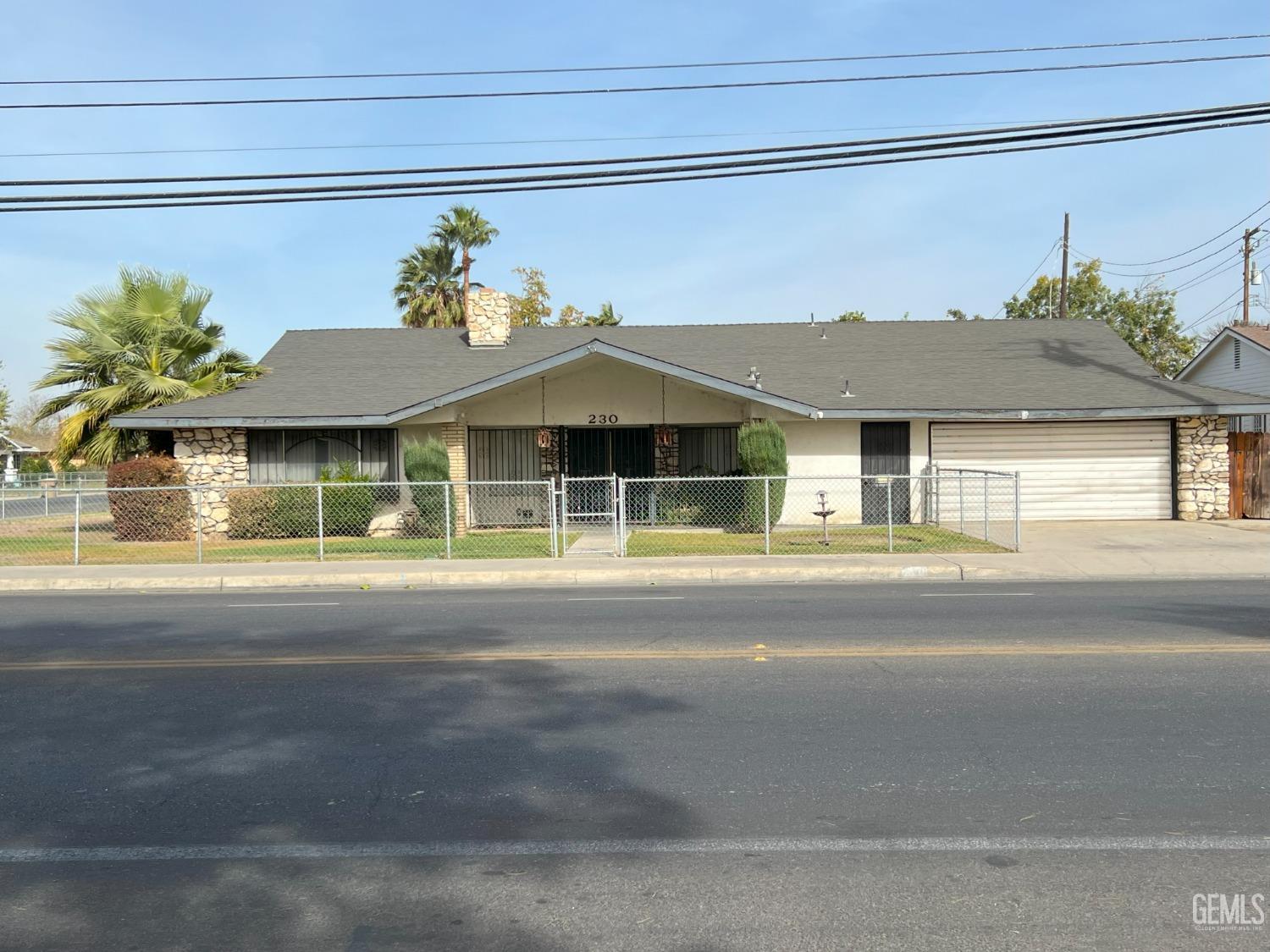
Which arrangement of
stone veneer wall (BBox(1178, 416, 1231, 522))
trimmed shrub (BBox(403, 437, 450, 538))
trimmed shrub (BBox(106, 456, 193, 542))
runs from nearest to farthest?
trimmed shrub (BBox(403, 437, 450, 538)) < trimmed shrub (BBox(106, 456, 193, 542)) < stone veneer wall (BBox(1178, 416, 1231, 522))

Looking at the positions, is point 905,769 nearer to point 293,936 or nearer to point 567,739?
point 567,739

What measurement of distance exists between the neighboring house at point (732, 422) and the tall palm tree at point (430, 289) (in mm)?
19272

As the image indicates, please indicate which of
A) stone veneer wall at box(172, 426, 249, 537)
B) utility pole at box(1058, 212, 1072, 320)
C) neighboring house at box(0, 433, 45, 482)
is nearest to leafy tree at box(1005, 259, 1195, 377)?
utility pole at box(1058, 212, 1072, 320)

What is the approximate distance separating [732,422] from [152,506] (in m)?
12.4

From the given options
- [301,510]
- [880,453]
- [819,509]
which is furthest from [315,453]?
[880,453]

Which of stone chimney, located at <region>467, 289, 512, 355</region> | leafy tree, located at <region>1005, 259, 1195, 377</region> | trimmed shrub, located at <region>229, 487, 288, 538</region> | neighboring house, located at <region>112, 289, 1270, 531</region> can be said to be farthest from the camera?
leafy tree, located at <region>1005, 259, 1195, 377</region>

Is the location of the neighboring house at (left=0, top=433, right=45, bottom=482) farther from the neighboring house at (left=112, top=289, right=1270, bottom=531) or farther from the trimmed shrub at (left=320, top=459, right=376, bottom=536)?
the trimmed shrub at (left=320, top=459, right=376, bottom=536)

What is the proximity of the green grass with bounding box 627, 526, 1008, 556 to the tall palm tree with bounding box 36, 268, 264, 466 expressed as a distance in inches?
448

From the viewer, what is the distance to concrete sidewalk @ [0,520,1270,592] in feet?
49.5

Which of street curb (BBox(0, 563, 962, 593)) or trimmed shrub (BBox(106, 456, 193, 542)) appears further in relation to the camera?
trimmed shrub (BBox(106, 456, 193, 542))

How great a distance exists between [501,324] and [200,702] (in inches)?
794

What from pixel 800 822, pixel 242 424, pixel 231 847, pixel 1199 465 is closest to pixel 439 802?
pixel 231 847

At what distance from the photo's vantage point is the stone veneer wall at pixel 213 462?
22.0 meters
